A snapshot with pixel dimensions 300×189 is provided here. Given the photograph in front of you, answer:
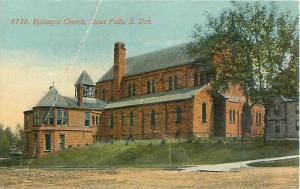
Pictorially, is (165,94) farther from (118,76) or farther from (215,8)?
(215,8)

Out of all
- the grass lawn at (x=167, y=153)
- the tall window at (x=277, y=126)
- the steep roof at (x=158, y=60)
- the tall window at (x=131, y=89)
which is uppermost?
the steep roof at (x=158, y=60)

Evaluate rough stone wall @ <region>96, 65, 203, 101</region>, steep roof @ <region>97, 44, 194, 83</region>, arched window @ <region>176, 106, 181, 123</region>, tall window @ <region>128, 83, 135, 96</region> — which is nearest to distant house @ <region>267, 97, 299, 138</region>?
rough stone wall @ <region>96, 65, 203, 101</region>

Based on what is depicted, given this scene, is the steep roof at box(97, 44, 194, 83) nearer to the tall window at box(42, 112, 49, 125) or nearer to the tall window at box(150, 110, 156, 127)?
the tall window at box(150, 110, 156, 127)

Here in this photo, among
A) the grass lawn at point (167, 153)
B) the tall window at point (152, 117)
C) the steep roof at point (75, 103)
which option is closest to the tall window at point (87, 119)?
the steep roof at point (75, 103)

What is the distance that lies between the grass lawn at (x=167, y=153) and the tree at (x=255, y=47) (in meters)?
2.86

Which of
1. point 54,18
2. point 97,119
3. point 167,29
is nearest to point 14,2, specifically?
point 54,18

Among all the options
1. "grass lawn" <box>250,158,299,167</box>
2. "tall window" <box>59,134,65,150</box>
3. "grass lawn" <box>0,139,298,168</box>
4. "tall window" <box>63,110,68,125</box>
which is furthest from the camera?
"tall window" <box>63,110,68,125</box>

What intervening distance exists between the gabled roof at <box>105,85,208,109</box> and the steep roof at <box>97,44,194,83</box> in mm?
2214

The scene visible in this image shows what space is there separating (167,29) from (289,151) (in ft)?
28.5

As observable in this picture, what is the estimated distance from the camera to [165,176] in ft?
47.9

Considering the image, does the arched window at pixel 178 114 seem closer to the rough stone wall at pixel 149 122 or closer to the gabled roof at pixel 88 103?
the rough stone wall at pixel 149 122

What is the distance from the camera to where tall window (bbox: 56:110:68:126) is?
3305 centimetres

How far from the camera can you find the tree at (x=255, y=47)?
2198 centimetres

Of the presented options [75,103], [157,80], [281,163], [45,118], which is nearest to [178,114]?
[157,80]
